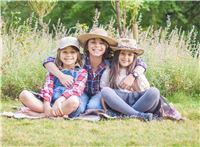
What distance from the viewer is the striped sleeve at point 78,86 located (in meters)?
5.68

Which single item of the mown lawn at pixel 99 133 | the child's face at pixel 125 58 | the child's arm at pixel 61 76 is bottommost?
the mown lawn at pixel 99 133

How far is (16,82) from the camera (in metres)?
7.07

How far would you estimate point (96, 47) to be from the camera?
232 inches

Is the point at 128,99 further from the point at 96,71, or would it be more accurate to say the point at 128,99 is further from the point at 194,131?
the point at 194,131

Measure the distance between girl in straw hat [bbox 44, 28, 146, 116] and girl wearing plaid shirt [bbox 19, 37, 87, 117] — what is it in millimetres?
79

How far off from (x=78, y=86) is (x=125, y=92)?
1.50 feet

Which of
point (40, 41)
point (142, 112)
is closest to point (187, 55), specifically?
point (40, 41)

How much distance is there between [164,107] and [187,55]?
7.55 feet

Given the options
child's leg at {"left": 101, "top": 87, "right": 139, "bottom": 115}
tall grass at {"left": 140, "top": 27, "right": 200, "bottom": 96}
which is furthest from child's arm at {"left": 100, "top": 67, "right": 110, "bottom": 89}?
tall grass at {"left": 140, "top": 27, "right": 200, "bottom": 96}

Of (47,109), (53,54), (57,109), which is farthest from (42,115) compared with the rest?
(53,54)

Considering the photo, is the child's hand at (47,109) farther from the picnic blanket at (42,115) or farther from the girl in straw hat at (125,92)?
the girl in straw hat at (125,92)

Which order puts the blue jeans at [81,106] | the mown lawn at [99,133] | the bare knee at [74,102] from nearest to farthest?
the mown lawn at [99,133] → the bare knee at [74,102] → the blue jeans at [81,106]

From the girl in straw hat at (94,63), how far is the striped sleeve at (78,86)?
0.07m

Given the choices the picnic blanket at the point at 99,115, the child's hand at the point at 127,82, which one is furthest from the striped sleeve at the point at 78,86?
the child's hand at the point at 127,82
